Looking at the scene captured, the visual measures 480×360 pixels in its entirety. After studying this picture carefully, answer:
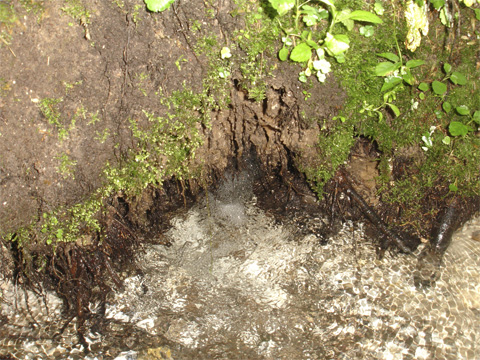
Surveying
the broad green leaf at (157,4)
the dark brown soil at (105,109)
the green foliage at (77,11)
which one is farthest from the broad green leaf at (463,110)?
the green foliage at (77,11)

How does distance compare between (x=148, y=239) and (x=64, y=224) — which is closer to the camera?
(x=64, y=224)

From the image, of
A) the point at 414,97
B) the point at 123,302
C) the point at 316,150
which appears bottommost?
the point at 123,302

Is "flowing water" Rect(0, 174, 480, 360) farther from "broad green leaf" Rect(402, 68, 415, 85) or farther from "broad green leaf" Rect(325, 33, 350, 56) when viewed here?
"broad green leaf" Rect(325, 33, 350, 56)

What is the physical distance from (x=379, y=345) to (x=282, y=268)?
84 centimetres

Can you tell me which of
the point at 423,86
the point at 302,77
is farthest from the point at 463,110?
the point at 302,77

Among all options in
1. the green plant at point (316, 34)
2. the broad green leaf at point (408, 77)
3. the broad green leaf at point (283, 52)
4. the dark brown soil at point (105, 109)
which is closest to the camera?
the dark brown soil at point (105, 109)

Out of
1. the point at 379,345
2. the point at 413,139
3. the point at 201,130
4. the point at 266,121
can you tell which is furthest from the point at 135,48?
the point at 379,345

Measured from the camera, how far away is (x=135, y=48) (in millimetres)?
2148

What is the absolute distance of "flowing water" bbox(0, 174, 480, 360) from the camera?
7.80 ft

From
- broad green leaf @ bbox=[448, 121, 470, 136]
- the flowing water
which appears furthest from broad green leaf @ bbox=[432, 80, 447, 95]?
the flowing water

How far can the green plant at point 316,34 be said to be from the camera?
2.16 m

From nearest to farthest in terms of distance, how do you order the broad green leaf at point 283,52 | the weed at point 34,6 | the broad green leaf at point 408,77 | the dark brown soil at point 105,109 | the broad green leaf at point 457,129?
the weed at point 34,6, the dark brown soil at point 105,109, the broad green leaf at point 283,52, the broad green leaf at point 408,77, the broad green leaf at point 457,129

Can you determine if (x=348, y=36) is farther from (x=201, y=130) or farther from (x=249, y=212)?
(x=249, y=212)

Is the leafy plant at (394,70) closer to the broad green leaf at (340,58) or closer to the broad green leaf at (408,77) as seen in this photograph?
the broad green leaf at (408,77)
